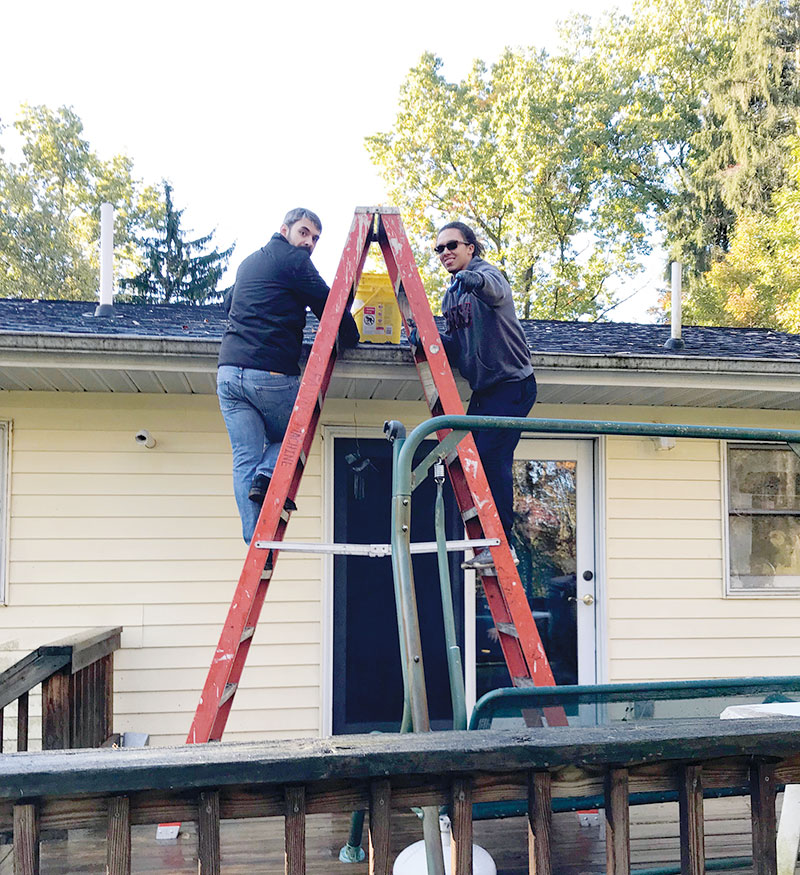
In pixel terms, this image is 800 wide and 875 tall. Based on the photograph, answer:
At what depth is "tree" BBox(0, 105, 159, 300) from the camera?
25.7m

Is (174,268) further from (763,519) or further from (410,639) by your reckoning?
(410,639)

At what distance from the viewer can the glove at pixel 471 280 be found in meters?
3.26

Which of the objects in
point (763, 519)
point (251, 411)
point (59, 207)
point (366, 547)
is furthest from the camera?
point (59, 207)

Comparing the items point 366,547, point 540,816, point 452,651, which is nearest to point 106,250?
point 366,547

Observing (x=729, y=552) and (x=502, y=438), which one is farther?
(x=729, y=552)

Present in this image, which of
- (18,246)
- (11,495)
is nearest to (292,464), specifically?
(11,495)

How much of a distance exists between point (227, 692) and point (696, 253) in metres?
20.2

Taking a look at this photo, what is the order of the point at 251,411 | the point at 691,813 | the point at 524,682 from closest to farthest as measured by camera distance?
1. the point at 691,813
2. the point at 524,682
3. the point at 251,411

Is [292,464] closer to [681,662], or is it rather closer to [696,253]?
[681,662]

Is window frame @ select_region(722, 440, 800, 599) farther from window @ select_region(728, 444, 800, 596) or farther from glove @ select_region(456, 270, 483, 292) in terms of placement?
glove @ select_region(456, 270, 483, 292)

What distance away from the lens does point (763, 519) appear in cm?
558

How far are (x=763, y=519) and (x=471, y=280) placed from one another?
333 centimetres

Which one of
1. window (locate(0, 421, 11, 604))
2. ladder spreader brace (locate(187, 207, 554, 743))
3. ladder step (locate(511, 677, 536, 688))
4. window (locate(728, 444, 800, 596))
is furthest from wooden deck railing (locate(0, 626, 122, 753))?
window (locate(728, 444, 800, 596))

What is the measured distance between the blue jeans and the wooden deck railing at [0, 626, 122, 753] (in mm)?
Result: 1086
